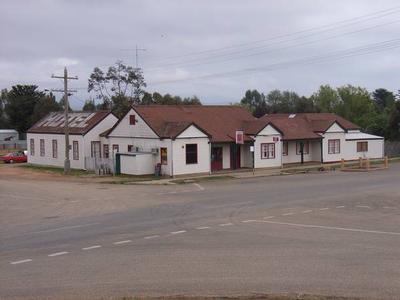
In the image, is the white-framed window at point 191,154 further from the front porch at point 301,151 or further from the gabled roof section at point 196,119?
the front porch at point 301,151

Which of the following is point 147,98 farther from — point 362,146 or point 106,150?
point 362,146

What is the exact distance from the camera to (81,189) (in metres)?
36.6

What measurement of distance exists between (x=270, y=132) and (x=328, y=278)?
4245 centimetres

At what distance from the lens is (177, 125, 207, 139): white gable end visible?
46375mm

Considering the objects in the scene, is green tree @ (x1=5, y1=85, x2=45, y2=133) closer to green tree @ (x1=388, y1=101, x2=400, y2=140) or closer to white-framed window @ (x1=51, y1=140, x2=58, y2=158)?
white-framed window @ (x1=51, y1=140, x2=58, y2=158)

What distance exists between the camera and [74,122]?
195 feet

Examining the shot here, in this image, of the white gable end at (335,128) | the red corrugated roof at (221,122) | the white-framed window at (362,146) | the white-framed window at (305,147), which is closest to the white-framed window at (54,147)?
the red corrugated roof at (221,122)

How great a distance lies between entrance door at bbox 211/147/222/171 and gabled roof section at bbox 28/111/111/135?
11.7 m

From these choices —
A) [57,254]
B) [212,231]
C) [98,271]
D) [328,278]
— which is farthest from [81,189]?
[328,278]

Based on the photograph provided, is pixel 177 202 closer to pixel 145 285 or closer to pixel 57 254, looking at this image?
pixel 57 254

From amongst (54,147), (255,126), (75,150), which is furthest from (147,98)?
(255,126)

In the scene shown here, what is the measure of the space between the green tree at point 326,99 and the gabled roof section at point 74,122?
7271cm

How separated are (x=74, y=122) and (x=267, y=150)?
18952 millimetres

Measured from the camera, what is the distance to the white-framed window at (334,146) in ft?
193
